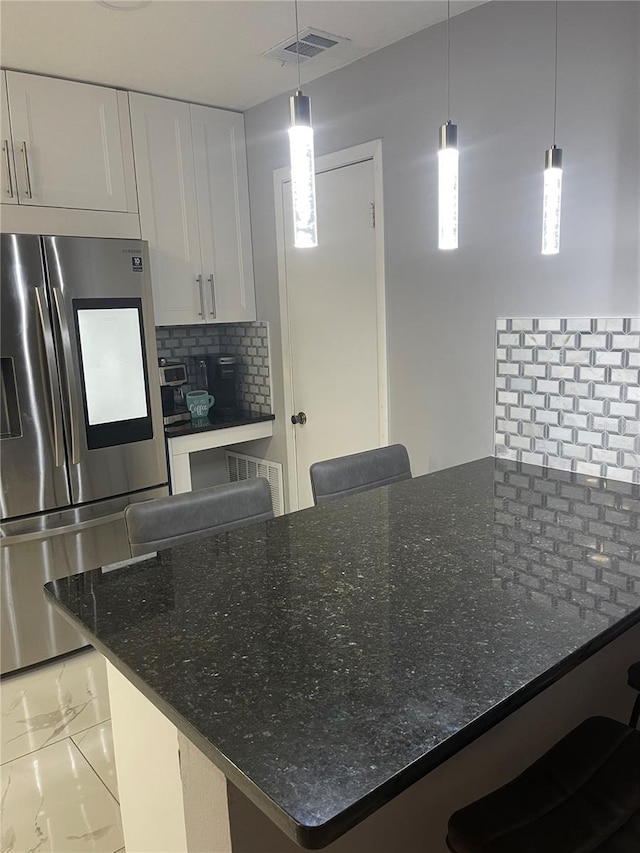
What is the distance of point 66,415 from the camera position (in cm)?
265

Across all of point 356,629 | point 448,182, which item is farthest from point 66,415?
point 356,629

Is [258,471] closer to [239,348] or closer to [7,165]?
[239,348]

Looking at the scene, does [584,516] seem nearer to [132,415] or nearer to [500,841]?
[500,841]

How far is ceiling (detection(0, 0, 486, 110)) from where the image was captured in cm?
225

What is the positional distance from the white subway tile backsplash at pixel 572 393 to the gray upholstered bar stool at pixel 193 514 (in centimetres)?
105

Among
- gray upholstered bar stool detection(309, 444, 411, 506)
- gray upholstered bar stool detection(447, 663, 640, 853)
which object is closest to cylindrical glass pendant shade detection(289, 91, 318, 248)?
gray upholstered bar stool detection(309, 444, 411, 506)

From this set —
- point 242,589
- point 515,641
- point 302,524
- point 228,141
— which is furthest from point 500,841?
point 228,141

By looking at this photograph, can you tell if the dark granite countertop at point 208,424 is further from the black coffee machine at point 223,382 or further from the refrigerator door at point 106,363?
the refrigerator door at point 106,363

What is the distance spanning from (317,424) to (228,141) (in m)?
1.54

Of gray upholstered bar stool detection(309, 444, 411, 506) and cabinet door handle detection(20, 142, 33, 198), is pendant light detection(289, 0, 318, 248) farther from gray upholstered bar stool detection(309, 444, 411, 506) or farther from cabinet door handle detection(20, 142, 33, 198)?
cabinet door handle detection(20, 142, 33, 198)

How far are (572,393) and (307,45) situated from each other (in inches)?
67.2

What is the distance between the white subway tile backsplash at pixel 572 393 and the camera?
2.12 m

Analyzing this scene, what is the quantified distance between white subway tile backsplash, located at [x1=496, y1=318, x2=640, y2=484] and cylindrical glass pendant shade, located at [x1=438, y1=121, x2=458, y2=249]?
794 mm

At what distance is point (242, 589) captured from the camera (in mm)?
1351
